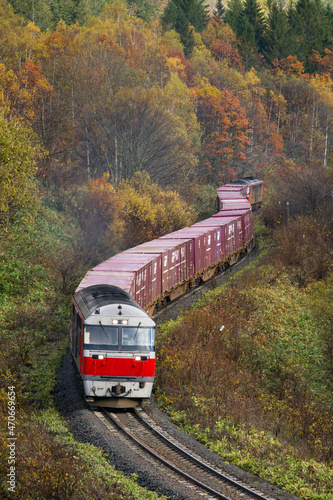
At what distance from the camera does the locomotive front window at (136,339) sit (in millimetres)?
15828

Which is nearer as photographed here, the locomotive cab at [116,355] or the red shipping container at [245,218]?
the locomotive cab at [116,355]

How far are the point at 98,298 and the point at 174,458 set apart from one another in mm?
5226

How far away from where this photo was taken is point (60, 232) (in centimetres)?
3819

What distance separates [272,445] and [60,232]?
26049 mm

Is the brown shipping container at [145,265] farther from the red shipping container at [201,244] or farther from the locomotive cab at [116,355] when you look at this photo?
the locomotive cab at [116,355]

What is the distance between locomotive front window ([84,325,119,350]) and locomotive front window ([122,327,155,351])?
248mm

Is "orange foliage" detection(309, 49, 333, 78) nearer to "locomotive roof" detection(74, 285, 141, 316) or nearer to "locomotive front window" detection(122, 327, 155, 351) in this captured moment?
"locomotive roof" detection(74, 285, 141, 316)

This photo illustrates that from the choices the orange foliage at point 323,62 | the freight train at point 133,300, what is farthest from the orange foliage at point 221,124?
the freight train at point 133,300

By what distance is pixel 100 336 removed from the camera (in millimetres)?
15836

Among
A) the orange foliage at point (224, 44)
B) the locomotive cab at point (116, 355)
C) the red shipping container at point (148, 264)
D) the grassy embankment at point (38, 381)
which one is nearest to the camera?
the grassy embankment at point (38, 381)

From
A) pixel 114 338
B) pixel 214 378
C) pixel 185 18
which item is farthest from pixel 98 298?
pixel 185 18

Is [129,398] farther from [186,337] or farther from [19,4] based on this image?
[19,4]

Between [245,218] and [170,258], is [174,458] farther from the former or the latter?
[245,218]

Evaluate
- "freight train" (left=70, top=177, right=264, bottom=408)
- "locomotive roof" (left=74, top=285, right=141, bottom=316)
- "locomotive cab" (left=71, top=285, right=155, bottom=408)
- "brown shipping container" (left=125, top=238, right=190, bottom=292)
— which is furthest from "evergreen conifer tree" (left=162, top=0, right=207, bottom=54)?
"locomotive cab" (left=71, top=285, right=155, bottom=408)
